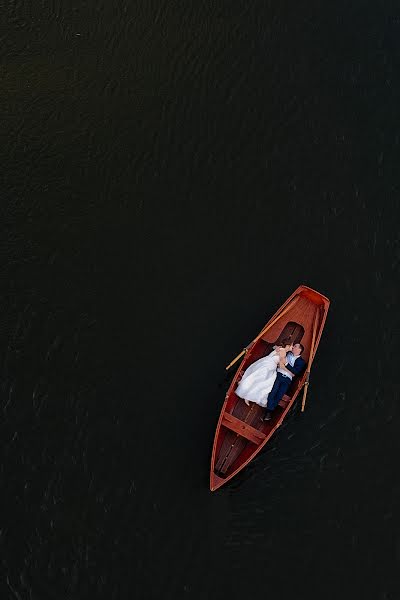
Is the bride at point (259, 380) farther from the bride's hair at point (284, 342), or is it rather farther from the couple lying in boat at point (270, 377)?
the bride's hair at point (284, 342)

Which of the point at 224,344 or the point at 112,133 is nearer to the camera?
the point at 224,344

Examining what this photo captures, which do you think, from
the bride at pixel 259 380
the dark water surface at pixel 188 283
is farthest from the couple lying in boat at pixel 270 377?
the dark water surface at pixel 188 283

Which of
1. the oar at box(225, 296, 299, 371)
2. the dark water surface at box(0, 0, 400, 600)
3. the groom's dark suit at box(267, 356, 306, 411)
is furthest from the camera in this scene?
the oar at box(225, 296, 299, 371)

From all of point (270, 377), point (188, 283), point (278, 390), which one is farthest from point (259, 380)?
point (188, 283)

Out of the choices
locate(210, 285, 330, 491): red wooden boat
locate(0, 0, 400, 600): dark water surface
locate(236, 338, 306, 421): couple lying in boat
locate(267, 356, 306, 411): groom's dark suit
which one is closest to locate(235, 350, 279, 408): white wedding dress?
locate(236, 338, 306, 421): couple lying in boat

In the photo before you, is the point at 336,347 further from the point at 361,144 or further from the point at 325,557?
the point at 361,144

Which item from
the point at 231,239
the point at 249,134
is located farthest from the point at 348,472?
the point at 249,134

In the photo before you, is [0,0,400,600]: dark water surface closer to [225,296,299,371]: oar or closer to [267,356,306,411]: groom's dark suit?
[225,296,299,371]: oar
